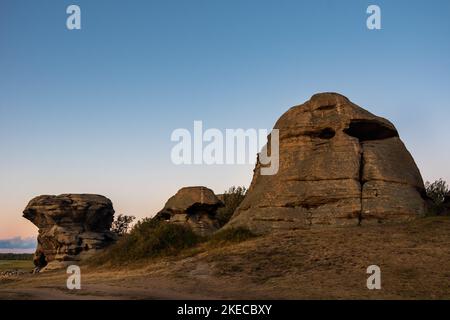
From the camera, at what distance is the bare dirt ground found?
1185 cm

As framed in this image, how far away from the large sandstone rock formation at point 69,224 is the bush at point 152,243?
19.2 metres

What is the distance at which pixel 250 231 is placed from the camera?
794 inches

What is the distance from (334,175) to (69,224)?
98.6ft

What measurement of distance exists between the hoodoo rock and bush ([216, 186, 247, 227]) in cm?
133

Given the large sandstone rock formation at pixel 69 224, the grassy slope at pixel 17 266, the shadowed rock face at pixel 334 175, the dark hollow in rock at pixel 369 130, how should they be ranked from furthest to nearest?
the grassy slope at pixel 17 266, the large sandstone rock formation at pixel 69 224, the dark hollow in rock at pixel 369 130, the shadowed rock face at pixel 334 175

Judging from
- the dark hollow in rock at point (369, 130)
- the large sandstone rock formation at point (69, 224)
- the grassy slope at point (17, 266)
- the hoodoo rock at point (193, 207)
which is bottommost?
the grassy slope at point (17, 266)

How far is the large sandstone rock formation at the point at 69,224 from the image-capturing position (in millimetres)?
Result: 41312

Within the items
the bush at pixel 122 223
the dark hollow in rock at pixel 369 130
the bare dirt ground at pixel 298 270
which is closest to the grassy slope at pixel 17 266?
the bush at pixel 122 223

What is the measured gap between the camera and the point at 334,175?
814 inches

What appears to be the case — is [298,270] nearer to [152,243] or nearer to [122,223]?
[152,243]

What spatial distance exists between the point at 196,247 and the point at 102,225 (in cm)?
2674

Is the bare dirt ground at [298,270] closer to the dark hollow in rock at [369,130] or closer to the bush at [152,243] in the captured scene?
the bush at [152,243]

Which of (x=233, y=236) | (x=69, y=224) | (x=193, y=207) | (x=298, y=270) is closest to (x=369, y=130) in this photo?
(x=233, y=236)
